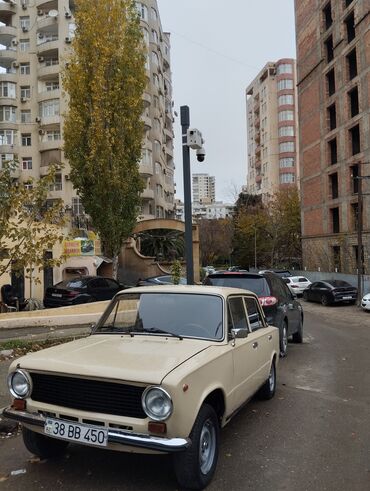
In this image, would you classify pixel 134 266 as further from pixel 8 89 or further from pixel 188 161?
pixel 8 89

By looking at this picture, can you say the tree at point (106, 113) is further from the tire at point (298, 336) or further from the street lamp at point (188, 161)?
the tire at point (298, 336)

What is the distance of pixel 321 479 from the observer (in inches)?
165

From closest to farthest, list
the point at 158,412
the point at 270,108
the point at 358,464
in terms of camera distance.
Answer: the point at 158,412 < the point at 358,464 < the point at 270,108

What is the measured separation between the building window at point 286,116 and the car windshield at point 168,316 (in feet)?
278

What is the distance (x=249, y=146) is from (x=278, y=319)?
9507 cm

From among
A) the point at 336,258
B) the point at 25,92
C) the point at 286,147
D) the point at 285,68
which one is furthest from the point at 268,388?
the point at 285,68

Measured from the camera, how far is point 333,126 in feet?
140

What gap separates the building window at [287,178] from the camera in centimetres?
8462

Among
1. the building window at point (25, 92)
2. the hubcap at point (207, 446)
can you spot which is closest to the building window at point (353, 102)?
the building window at point (25, 92)

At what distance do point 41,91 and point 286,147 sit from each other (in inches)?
1905

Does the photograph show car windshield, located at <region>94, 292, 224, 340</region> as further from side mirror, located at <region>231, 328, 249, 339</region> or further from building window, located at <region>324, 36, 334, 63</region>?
building window, located at <region>324, 36, 334, 63</region>

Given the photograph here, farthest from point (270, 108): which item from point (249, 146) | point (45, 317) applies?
point (45, 317)

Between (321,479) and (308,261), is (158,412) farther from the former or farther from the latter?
(308,261)

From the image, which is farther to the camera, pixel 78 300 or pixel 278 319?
pixel 78 300
